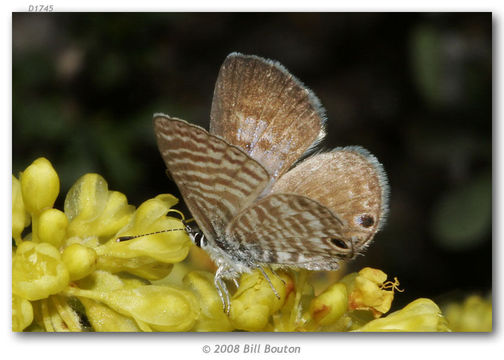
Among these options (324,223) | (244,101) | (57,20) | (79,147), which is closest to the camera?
(324,223)

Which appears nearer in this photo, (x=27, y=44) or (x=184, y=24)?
(x=27, y=44)

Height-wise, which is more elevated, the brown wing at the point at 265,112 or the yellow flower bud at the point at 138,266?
the brown wing at the point at 265,112

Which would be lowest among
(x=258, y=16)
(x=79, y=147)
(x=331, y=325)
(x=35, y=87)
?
(x=331, y=325)

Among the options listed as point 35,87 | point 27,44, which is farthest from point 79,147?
point 27,44

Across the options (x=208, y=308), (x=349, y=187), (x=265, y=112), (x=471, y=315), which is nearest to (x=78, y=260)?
(x=208, y=308)

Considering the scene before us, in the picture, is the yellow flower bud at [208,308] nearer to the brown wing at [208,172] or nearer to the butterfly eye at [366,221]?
the brown wing at [208,172]

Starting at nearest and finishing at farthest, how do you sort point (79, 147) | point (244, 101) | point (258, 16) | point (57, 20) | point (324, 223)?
1. point (324, 223)
2. point (244, 101)
3. point (79, 147)
4. point (57, 20)
5. point (258, 16)

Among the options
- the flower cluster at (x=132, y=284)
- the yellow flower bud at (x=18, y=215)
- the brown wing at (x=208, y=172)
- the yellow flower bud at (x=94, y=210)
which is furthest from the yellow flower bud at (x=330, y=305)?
the yellow flower bud at (x=18, y=215)
